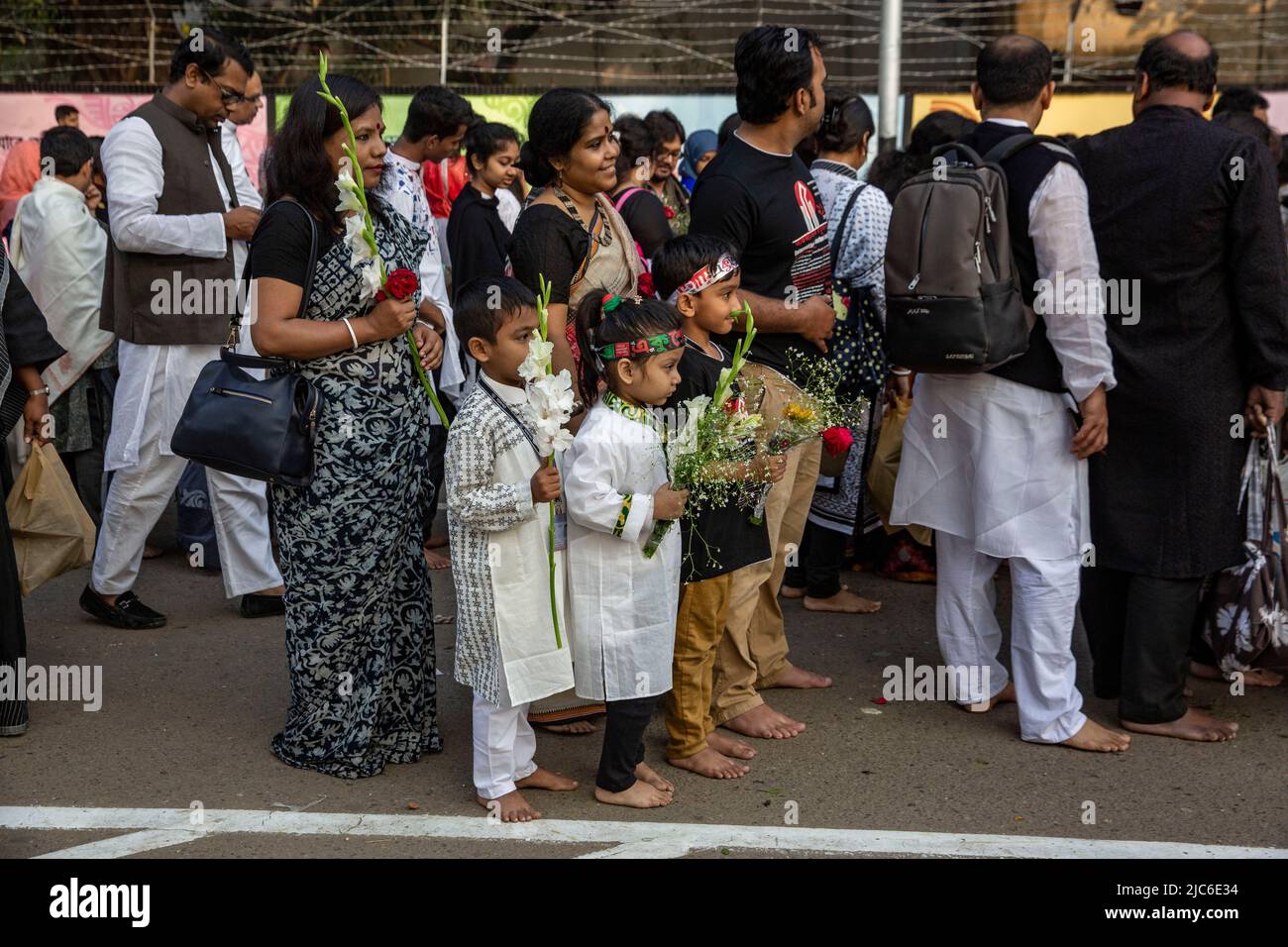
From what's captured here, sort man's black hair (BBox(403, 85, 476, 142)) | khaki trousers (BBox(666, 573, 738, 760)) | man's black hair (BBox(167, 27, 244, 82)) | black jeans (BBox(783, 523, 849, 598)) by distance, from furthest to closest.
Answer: man's black hair (BBox(403, 85, 476, 142)) < black jeans (BBox(783, 523, 849, 598)) < man's black hair (BBox(167, 27, 244, 82)) < khaki trousers (BBox(666, 573, 738, 760))

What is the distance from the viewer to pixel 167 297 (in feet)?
17.9

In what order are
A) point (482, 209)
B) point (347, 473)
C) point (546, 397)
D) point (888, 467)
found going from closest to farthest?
point (546, 397)
point (347, 473)
point (888, 467)
point (482, 209)

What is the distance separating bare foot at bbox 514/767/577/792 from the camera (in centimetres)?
406

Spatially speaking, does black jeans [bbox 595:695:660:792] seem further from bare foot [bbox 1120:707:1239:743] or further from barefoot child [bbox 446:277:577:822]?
bare foot [bbox 1120:707:1239:743]

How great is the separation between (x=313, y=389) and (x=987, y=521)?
2.17m

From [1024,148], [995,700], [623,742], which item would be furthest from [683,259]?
[995,700]

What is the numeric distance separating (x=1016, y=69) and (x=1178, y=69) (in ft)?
1.63

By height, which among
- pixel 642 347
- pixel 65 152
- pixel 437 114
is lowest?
pixel 642 347

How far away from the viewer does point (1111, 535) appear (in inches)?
177

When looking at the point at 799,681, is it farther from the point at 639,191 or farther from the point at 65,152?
the point at 65,152

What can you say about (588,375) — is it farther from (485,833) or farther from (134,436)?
(134,436)

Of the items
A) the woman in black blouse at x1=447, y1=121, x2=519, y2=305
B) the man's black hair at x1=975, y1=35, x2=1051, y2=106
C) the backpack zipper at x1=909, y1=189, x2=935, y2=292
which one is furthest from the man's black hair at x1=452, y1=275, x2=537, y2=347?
the woman in black blouse at x1=447, y1=121, x2=519, y2=305

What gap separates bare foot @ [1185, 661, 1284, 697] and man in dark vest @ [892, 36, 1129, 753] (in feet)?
2.89

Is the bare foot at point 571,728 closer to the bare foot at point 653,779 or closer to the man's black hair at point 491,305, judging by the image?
the bare foot at point 653,779
